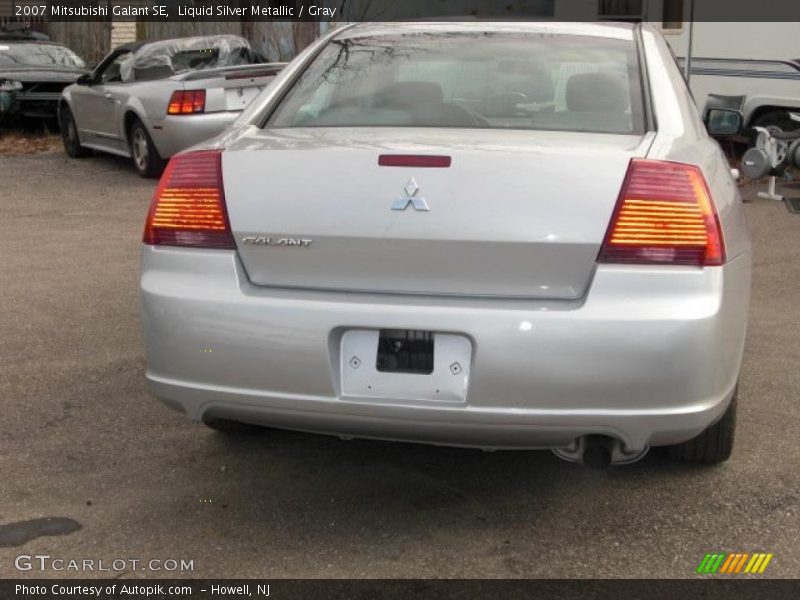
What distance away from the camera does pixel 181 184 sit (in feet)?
10.9

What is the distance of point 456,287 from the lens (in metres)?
3.00

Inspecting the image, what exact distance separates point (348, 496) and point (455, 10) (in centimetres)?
1017

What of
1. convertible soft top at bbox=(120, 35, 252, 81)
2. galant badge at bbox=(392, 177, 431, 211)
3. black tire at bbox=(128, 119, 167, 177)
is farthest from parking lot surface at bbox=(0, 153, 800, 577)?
convertible soft top at bbox=(120, 35, 252, 81)

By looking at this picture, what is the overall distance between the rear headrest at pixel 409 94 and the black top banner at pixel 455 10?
360 cm

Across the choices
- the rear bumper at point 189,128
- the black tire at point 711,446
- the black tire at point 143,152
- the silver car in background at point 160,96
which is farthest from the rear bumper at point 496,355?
the black tire at point 143,152

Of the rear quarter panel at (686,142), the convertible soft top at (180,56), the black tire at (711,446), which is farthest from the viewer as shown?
the convertible soft top at (180,56)

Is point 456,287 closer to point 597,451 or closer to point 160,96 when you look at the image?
point 597,451

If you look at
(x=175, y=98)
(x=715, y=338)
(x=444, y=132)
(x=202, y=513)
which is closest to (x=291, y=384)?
(x=202, y=513)

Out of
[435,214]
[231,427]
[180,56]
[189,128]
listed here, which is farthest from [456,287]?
[180,56]

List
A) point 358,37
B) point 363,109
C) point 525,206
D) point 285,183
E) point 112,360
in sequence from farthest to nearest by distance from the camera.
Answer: point 112,360 < point 358,37 < point 363,109 < point 285,183 < point 525,206

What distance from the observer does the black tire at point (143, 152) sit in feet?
35.8

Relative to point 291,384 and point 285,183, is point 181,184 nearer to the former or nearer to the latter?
point 285,183

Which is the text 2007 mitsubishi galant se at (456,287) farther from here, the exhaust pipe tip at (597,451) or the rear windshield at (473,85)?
the rear windshield at (473,85)

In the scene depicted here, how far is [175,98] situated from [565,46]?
279 inches
